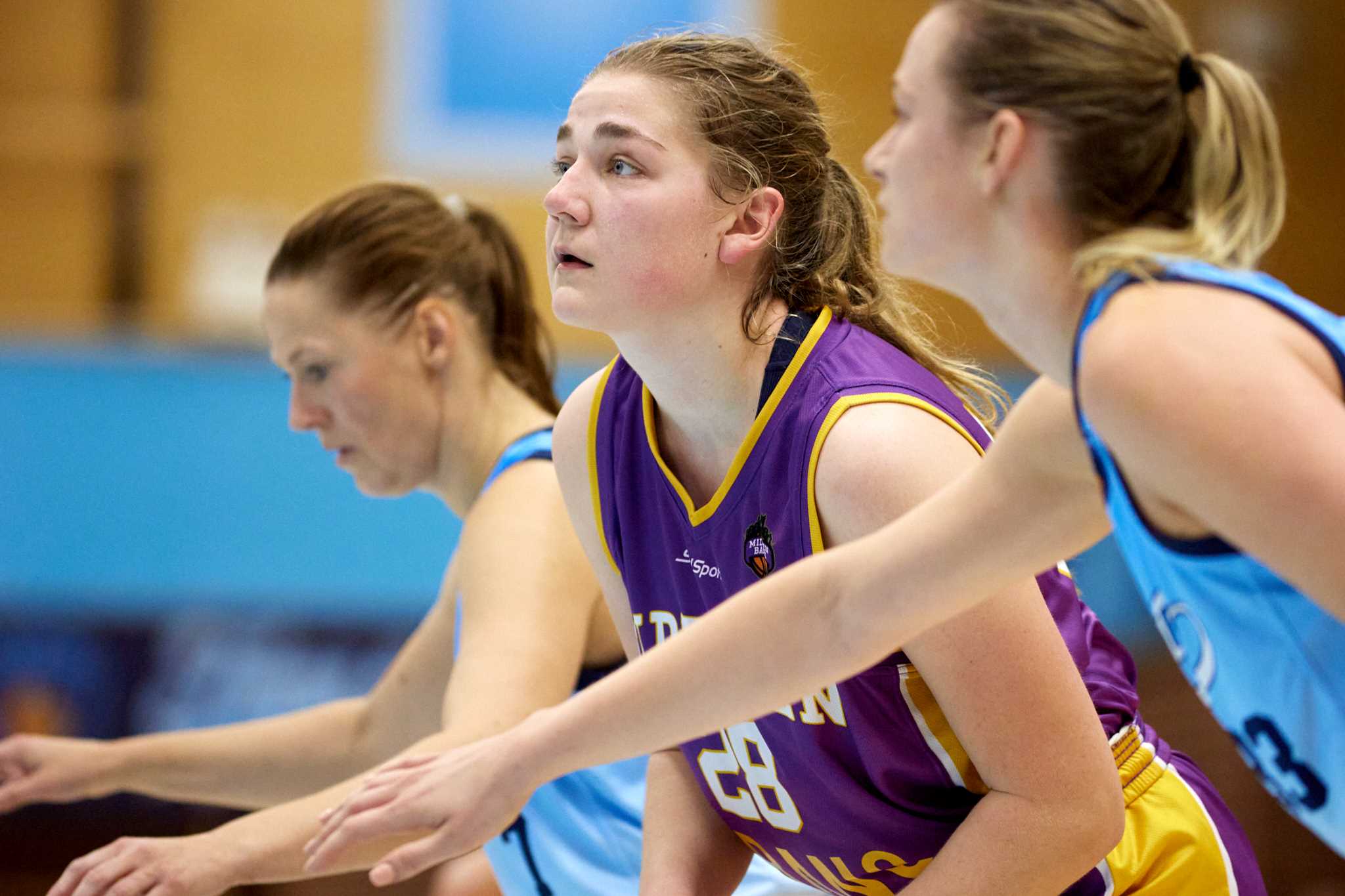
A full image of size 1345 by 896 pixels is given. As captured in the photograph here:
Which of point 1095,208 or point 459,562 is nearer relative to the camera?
point 1095,208

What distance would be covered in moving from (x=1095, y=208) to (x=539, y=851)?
1595 millimetres

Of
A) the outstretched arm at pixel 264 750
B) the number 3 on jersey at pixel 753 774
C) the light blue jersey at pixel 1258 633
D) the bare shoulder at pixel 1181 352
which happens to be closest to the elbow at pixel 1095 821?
the light blue jersey at pixel 1258 633

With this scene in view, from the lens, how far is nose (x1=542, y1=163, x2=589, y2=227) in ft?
5.98

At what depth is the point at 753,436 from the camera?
1.78 meters

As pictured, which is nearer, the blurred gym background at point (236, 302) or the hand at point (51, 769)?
the hand at point (51, 769)

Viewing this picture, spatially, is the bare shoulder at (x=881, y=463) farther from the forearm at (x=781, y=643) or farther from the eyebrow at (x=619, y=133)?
the eyebrow at (x=619, y=133)

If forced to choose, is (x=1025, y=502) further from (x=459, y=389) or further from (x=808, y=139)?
(x=459, y=389)

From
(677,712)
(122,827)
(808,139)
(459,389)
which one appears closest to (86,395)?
(122,827)

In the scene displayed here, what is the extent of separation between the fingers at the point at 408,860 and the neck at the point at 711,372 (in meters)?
0.66

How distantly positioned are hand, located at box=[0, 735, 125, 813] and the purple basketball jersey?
1068mm

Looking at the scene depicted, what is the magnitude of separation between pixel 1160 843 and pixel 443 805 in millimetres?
899

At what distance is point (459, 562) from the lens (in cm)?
237

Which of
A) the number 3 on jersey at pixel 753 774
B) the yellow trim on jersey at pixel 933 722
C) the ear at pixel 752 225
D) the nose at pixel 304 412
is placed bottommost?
the number 3 on jersey at pixel 753 774

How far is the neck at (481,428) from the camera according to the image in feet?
8.32
